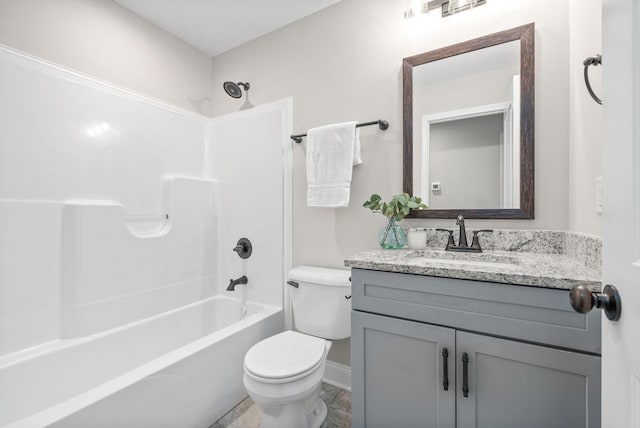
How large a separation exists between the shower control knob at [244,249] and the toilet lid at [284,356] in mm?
786

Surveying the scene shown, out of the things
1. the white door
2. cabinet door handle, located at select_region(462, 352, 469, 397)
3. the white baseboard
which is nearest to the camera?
the white door

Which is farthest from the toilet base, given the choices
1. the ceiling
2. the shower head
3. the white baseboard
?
the ceiling

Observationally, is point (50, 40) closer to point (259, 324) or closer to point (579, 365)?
point (259, 324)

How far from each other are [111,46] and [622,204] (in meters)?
2.45

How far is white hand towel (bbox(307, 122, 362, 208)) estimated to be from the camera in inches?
65.1

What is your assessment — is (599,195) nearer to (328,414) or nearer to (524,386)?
(524,386)

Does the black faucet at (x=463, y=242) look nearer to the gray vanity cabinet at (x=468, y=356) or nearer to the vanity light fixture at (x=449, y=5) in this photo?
the gray vanity cabinet at (x=468, y=356)

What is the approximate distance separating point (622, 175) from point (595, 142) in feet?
2.34

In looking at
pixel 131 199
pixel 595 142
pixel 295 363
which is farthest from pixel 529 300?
pixel 131 199

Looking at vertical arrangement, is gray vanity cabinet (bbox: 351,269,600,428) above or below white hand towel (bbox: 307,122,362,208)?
below

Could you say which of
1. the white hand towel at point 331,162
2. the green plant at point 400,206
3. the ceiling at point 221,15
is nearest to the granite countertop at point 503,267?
the green plant at point 400,206

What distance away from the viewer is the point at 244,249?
7.04 feet

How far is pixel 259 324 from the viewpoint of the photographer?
1785 mm

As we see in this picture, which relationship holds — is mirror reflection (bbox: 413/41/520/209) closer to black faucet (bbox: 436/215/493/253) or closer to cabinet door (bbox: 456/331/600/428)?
black faucet (bbox: 436/215/493/253)
